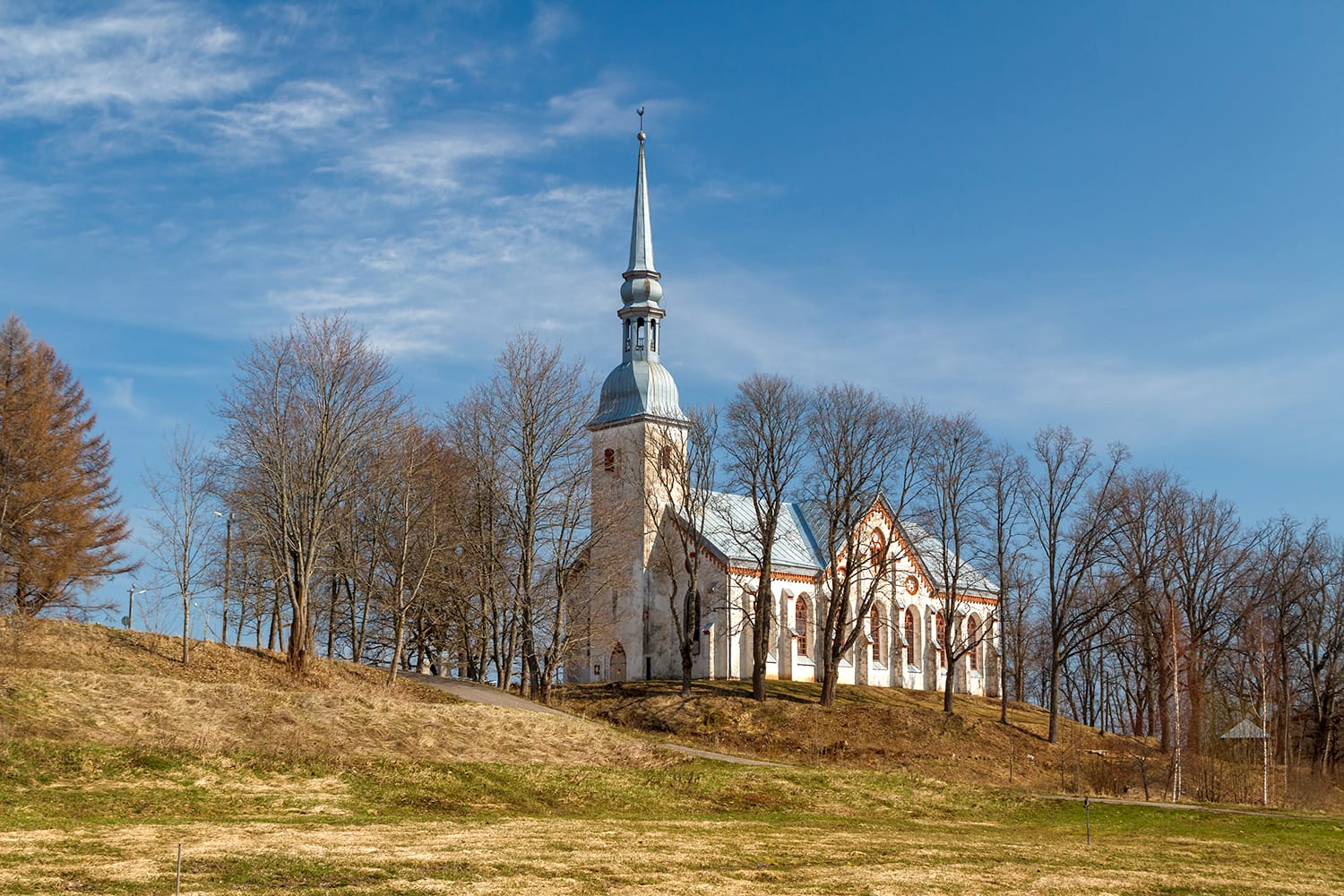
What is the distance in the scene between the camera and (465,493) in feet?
165

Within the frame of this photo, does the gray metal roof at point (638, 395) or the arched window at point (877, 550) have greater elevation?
the gray metal roof at point (638, 395)

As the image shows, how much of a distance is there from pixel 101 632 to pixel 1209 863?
1092 inches

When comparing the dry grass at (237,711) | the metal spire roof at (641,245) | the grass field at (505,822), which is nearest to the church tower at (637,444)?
the metal spire roof at (641,245)

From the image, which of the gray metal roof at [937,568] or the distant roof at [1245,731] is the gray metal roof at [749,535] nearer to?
the gray metal roof at [937,568]

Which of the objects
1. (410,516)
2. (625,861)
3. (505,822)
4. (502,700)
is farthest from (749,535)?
(625,861)

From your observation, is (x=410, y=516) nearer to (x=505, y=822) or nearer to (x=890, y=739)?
(x=890, y=739)

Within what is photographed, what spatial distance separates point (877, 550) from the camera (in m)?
57.4

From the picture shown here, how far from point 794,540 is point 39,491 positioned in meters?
33.7

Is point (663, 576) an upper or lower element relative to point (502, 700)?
upper

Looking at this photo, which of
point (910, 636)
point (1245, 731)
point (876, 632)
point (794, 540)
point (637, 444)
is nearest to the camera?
point (1245, 731)

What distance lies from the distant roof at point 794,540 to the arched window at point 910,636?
195 cm

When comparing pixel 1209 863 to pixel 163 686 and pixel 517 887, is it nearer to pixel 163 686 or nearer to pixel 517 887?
pixel 517 887

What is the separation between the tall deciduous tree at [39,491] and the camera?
130 feet

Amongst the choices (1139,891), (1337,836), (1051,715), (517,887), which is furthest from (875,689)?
(517,887)
